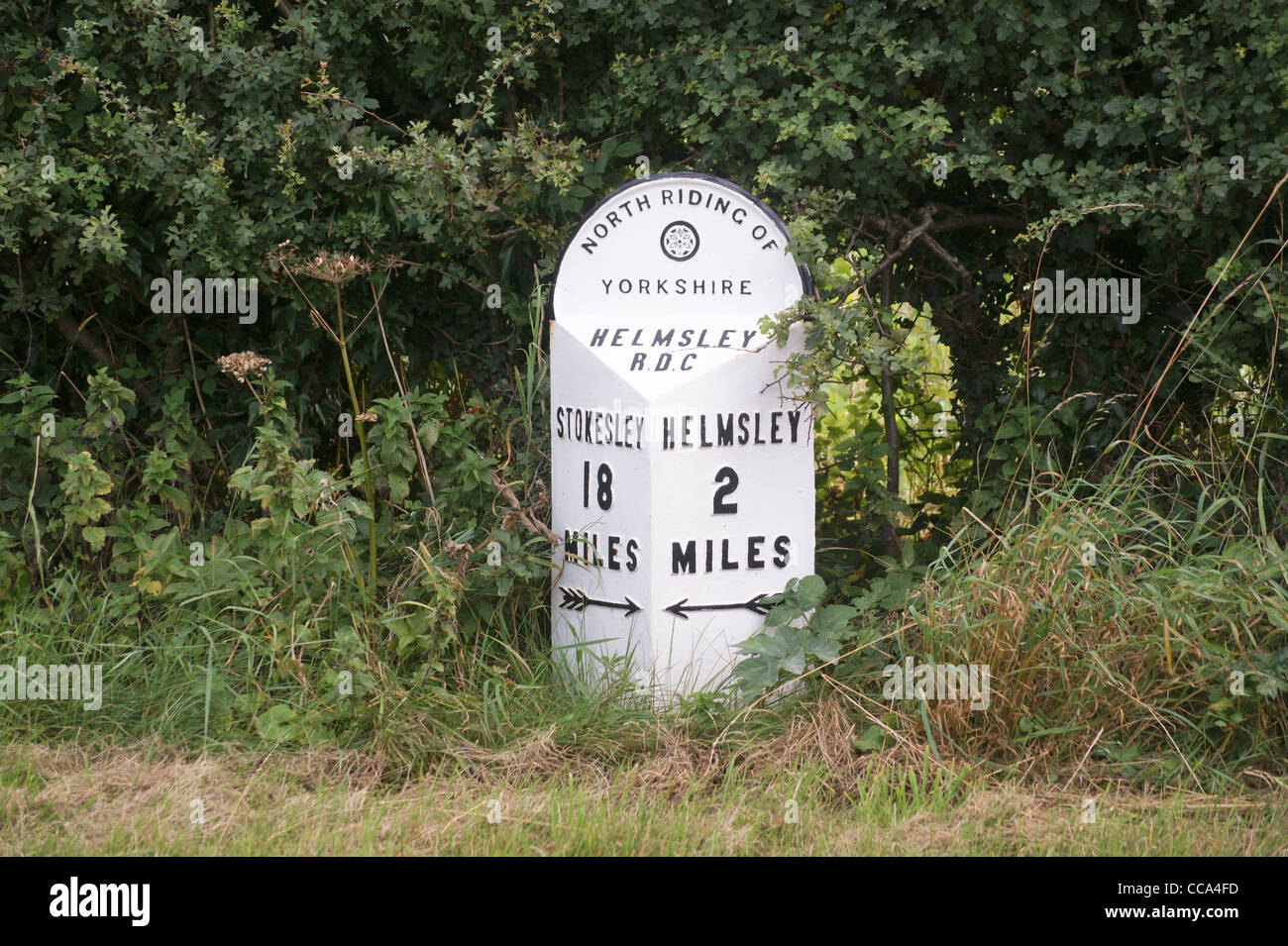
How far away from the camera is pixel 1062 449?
4742mm

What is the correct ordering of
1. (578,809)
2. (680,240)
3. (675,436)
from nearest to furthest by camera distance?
(578,809) < (675,436) < (680,240)

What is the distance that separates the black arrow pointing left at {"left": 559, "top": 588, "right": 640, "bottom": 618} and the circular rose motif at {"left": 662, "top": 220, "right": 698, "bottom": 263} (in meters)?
1.14

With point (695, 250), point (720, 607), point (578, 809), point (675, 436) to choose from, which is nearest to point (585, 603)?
point (720, 607)

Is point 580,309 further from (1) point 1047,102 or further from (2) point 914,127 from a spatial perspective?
(1) point 1047,102

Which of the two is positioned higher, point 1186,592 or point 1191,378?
point 1191,378

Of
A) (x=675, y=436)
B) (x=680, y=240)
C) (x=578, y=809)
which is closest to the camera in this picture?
(x=578, y=809)

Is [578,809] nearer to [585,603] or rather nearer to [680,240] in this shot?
[585,603]

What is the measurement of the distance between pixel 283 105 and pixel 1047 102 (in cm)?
282

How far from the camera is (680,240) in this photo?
4016mm

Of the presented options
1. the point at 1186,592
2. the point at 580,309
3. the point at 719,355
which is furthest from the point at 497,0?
the point at 1186,592

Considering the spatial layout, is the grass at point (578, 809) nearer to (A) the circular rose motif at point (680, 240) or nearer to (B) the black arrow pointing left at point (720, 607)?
(B) the black arrow pointing left at point (720, 607)

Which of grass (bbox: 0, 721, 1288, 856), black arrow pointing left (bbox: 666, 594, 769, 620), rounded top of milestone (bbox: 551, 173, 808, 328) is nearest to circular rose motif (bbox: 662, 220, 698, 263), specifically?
rounded top of milestone (bbox: 551, 173, 808, 328)

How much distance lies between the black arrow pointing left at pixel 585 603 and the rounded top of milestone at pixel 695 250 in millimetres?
933

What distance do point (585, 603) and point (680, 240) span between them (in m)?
1.24
